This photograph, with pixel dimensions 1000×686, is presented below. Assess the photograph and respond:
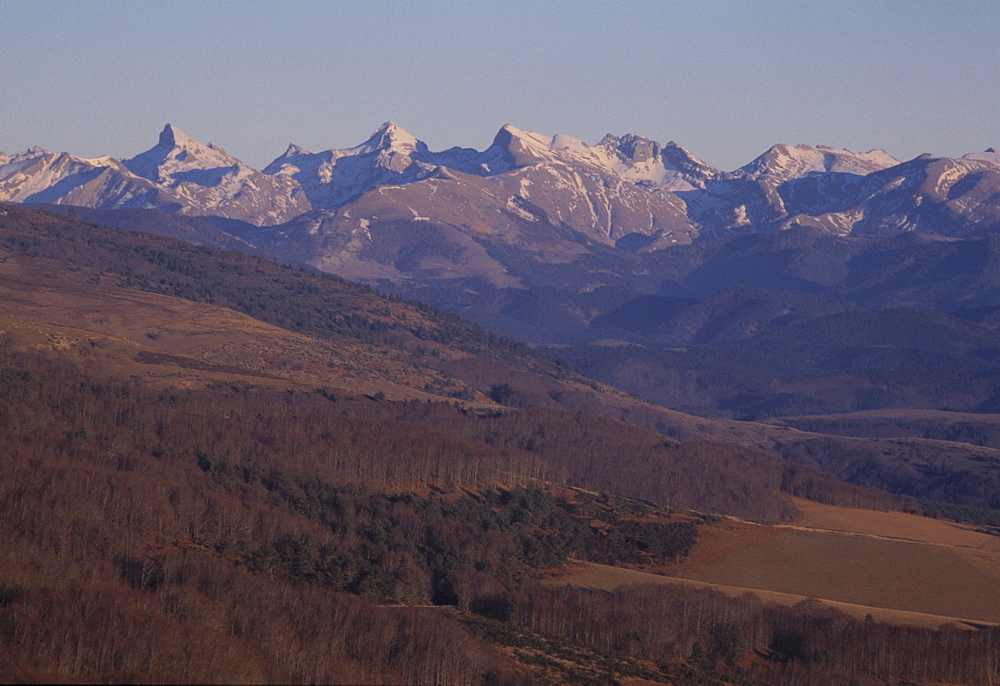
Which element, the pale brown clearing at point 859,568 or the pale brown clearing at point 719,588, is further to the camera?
the pale brown clearing at point 859,568

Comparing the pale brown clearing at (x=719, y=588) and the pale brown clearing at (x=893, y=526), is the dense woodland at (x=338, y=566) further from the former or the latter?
the pale brown clearing at (x=893, y=526)

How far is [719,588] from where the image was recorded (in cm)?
12506

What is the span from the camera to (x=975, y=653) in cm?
10156

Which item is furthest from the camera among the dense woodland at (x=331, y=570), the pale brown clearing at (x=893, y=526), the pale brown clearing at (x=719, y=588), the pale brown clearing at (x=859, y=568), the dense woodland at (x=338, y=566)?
the pale brown clearing at (x=893, y=526)

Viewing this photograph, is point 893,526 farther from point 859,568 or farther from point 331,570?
point 331,570

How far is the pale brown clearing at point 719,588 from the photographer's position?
115 m

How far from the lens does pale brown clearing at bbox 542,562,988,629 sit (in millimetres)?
114750

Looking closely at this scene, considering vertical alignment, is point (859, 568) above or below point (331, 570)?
above

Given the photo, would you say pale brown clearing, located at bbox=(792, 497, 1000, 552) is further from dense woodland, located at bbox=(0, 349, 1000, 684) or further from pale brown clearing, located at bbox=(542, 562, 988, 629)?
pale brown clearing, located at bbox=(542, 562, 988, 629)

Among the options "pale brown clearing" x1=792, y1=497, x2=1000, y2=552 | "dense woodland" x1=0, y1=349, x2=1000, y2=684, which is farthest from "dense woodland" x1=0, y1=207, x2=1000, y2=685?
"pale brown clearing" x1=792, y1=497, x2=1000, y2=552

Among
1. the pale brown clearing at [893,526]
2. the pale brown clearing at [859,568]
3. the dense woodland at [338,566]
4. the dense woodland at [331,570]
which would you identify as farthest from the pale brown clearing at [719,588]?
the pale brown clearing at [893,526]

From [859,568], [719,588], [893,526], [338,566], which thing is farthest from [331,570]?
[893,526]

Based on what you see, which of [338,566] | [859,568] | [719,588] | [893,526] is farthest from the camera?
[893,526]

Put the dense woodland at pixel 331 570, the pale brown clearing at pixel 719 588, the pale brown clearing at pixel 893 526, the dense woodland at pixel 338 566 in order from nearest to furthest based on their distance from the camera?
the dense woodland at pixel 331 570 → the dense woodland at pixel 338 566 → the pale brown clearing at pixel 719 588 → the pale brown clearing at pixel 893 526
